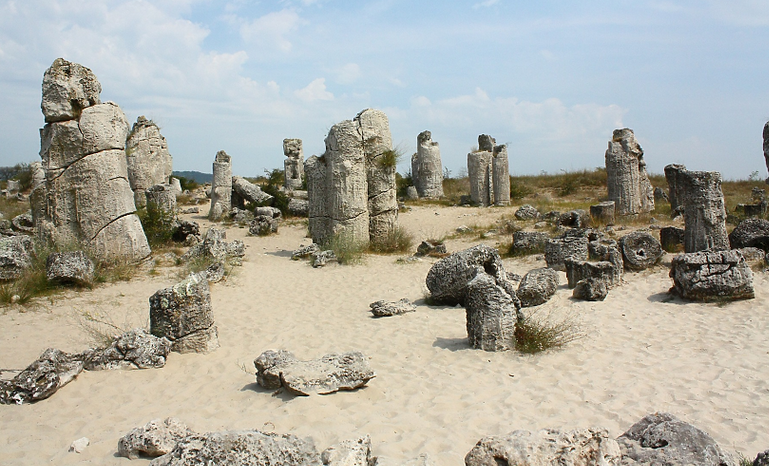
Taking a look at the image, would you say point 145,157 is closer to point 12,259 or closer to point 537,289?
point 12,259

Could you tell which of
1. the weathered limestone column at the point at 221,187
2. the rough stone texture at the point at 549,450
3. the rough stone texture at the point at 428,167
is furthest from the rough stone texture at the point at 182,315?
the rough stone texture at the point at 428,167

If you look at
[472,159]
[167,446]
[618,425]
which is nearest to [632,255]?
[618,425]

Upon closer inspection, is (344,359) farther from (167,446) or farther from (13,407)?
(13,407)

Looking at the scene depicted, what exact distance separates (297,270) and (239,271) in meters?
1.11

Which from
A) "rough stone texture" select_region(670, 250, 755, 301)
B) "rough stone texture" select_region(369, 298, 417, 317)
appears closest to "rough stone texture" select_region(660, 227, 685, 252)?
"rough stone texture" select_region(670, 250, 755, 301)

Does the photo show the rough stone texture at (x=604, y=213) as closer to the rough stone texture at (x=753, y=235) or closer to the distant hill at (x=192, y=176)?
the rough stone texture at (x=753, y=235)

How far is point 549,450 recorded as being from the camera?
8.54ft

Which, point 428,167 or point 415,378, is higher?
point 428,167

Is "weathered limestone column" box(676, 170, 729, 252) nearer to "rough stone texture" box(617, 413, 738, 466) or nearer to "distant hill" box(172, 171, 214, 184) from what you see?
"rough stone texture" box(617, 413, 738, 466)

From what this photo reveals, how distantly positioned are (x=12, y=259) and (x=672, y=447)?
28.5ft

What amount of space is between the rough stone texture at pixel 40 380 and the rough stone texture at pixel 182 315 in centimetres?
96

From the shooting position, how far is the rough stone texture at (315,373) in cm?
428

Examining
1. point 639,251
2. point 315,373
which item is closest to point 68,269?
point 315,373

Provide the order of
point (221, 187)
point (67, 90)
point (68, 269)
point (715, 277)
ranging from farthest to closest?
point (221, 187), point (67, 90), point (68, 269), point (715, 277)
